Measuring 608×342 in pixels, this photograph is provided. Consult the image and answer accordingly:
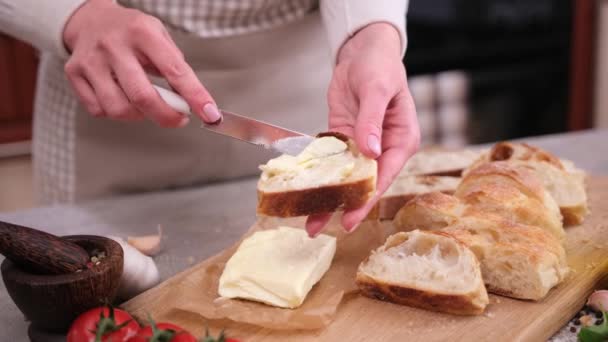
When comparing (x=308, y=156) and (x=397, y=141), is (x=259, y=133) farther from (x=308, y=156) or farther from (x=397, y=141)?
(x=397, y=141)

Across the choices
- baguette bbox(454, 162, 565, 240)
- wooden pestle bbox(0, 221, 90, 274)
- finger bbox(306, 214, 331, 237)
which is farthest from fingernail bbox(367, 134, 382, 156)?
wooden pestle bbox(0, 221, 90, 274)

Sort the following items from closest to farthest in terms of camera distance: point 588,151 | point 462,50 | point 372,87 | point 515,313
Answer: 1. point 515,313
2. point 372,87
3. point 588,151
4. point 462,50

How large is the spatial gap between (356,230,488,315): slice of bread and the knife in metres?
0.40

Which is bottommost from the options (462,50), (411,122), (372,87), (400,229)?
(462,50)

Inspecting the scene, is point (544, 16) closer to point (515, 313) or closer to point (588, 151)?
point (588, 151)

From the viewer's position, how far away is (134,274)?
79.5 inches

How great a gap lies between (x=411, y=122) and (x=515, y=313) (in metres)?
0.65

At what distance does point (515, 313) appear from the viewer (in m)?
1.84

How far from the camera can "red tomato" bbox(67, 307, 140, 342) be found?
1561 mm

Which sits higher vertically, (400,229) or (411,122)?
(411,122)

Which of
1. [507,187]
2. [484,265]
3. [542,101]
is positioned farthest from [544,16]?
[484,265]

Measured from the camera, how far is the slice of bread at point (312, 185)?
73.9 inches

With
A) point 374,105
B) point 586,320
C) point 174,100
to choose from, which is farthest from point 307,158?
point 586,320

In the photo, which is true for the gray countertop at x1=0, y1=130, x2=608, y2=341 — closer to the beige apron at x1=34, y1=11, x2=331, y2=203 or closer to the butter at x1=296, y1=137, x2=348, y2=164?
the beige apron at x1=34, y1=11, x2=331, y2=203
